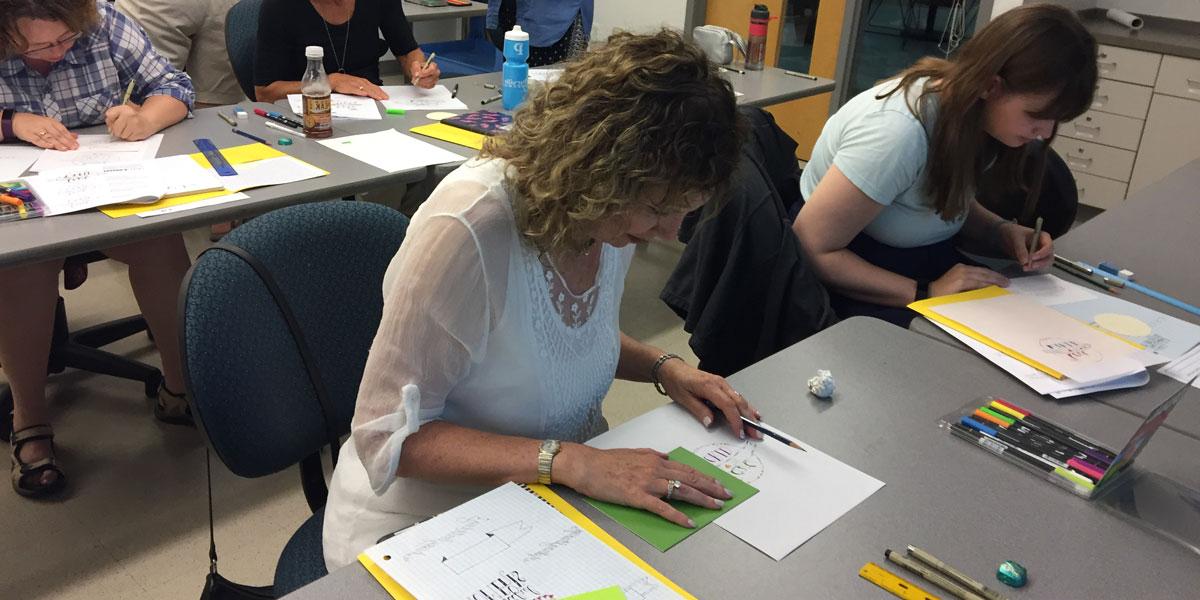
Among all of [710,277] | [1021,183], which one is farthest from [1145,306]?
[710,277]

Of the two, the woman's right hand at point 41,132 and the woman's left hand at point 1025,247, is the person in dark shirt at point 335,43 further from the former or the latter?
the woman's left hand at point 1025,247

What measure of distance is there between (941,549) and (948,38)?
447cm

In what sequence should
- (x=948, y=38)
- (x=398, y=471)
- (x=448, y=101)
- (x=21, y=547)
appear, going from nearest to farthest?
(x=398, y=471) < (x=21, y=547) < (x=448, y=101) < (x=948, y=38)

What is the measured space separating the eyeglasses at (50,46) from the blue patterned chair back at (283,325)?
3.43 ft

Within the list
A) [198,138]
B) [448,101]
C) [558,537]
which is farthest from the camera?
[448,101]

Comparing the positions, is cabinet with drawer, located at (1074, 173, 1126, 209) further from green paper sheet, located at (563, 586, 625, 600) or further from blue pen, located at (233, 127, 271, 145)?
green paper sheet, located at (563, 586, 625, 600)

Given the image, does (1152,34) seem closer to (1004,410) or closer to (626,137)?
(1004,410)

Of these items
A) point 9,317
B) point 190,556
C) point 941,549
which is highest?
point 941,549

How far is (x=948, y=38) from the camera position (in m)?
4.88

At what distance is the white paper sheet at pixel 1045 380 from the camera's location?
137 centimetres

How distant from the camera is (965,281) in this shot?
1738mm

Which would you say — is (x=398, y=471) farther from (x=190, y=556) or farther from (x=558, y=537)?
(x=190, y=556)

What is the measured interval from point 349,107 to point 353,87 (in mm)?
156

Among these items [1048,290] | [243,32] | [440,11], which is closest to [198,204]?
[243,32]
